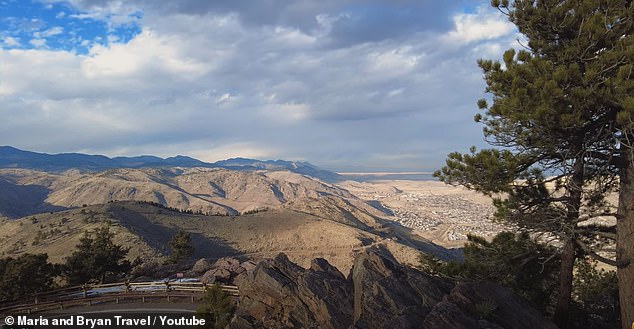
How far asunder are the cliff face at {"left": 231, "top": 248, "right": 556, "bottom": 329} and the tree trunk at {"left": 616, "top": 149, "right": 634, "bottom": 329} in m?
2.12

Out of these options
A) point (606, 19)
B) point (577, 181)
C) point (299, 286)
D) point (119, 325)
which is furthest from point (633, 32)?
→ point (119, 325)

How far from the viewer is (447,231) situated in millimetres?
109812

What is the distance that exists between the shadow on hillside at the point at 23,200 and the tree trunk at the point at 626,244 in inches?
5894

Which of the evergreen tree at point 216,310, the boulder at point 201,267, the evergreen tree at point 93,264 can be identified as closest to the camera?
the evergreen tree at point 216,310

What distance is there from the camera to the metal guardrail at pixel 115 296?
19562 mm

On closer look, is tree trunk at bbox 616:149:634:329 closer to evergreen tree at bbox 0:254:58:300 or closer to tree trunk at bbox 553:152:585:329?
tree trunk at bbox 553:152:585:329

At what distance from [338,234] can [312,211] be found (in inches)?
914

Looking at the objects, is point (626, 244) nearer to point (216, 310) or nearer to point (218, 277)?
point (216, 310)

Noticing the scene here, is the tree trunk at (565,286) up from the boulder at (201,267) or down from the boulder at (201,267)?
up

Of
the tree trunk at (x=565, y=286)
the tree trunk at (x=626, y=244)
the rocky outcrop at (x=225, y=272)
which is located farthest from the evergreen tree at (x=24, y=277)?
the tree trunk at (x=626, y=244)

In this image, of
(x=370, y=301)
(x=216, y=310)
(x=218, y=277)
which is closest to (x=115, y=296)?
(x=218, y=277)

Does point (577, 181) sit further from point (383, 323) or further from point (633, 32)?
point (383, 323)

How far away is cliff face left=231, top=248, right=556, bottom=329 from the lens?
31.2ft

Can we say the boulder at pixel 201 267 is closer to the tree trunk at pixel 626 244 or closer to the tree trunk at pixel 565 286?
the tree trunk at pixel 565 286
